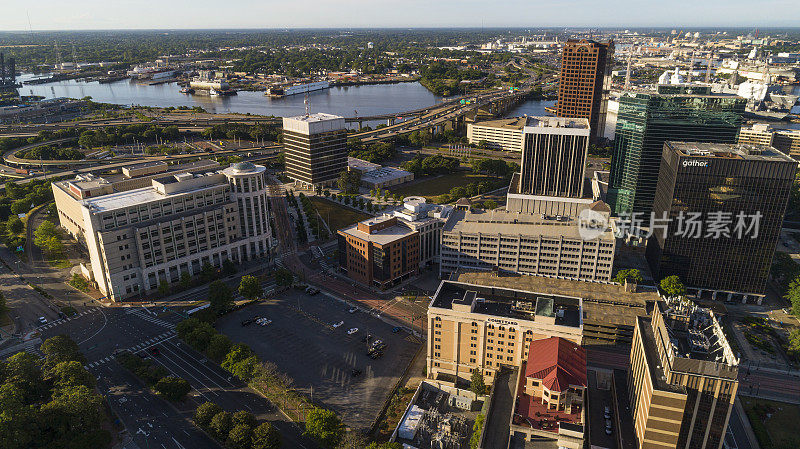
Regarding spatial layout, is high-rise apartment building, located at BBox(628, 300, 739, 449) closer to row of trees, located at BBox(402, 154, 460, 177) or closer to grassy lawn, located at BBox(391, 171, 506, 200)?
grassy lawn, located at BBox(391, 171, 506, 200)

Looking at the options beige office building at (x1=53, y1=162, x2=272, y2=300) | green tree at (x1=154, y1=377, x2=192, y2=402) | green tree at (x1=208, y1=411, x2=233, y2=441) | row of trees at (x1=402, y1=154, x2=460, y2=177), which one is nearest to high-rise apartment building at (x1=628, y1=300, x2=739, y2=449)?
green tree at (x1=208, y1=411, x2=233, y2=441)

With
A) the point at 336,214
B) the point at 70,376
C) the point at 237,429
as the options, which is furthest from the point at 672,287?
the point at 70,376

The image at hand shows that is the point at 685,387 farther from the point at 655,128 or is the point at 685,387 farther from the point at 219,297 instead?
the point at 655,128

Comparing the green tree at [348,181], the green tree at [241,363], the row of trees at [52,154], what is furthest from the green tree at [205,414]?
the row of trees at [52,154]

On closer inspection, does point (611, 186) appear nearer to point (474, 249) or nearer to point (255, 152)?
point (474, 249)

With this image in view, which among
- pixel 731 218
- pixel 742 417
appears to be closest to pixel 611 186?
pixel 731 218

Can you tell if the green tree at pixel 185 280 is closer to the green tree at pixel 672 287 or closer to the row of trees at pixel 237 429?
the row of trees at pixel 237 429
